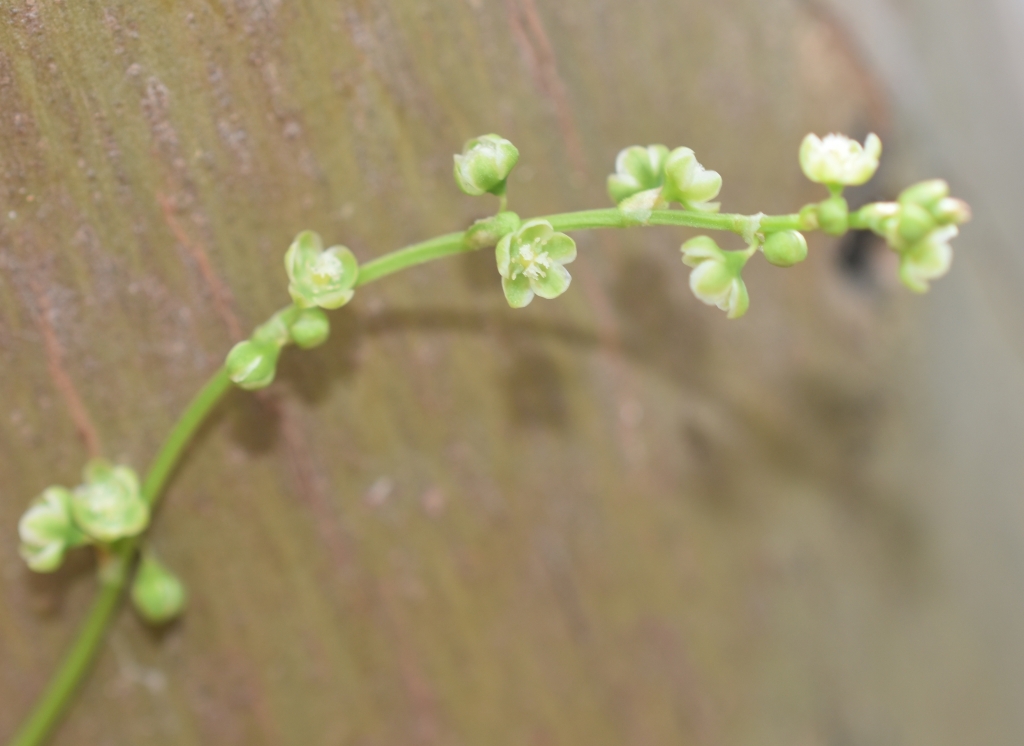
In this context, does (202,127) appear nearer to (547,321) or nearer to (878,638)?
(547,321)

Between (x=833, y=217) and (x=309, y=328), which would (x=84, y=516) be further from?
(x=833, y=217)

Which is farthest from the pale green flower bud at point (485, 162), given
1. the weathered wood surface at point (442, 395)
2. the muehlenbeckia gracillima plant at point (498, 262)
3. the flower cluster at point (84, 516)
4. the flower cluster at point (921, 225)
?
the flower cluster at point (84, 516)

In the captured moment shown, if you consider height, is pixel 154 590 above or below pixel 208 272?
below

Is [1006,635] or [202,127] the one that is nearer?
[202,127]

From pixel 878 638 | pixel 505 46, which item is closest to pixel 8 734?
pixel 505 46

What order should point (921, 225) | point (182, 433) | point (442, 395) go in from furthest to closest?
point (442, 395), point (182, 433), point (921, 225)

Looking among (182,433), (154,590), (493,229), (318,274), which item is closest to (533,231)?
(493,229)

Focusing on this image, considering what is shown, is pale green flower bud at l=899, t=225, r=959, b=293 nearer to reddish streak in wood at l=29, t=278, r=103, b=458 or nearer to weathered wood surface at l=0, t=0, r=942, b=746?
weathered wood surface at l=0, t=0, r=942, b=746

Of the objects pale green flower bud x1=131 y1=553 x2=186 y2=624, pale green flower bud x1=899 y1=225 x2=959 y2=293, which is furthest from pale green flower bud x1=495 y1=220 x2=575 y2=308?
pale green flower bud x1=131 y1=553 x2=186 y2=624
